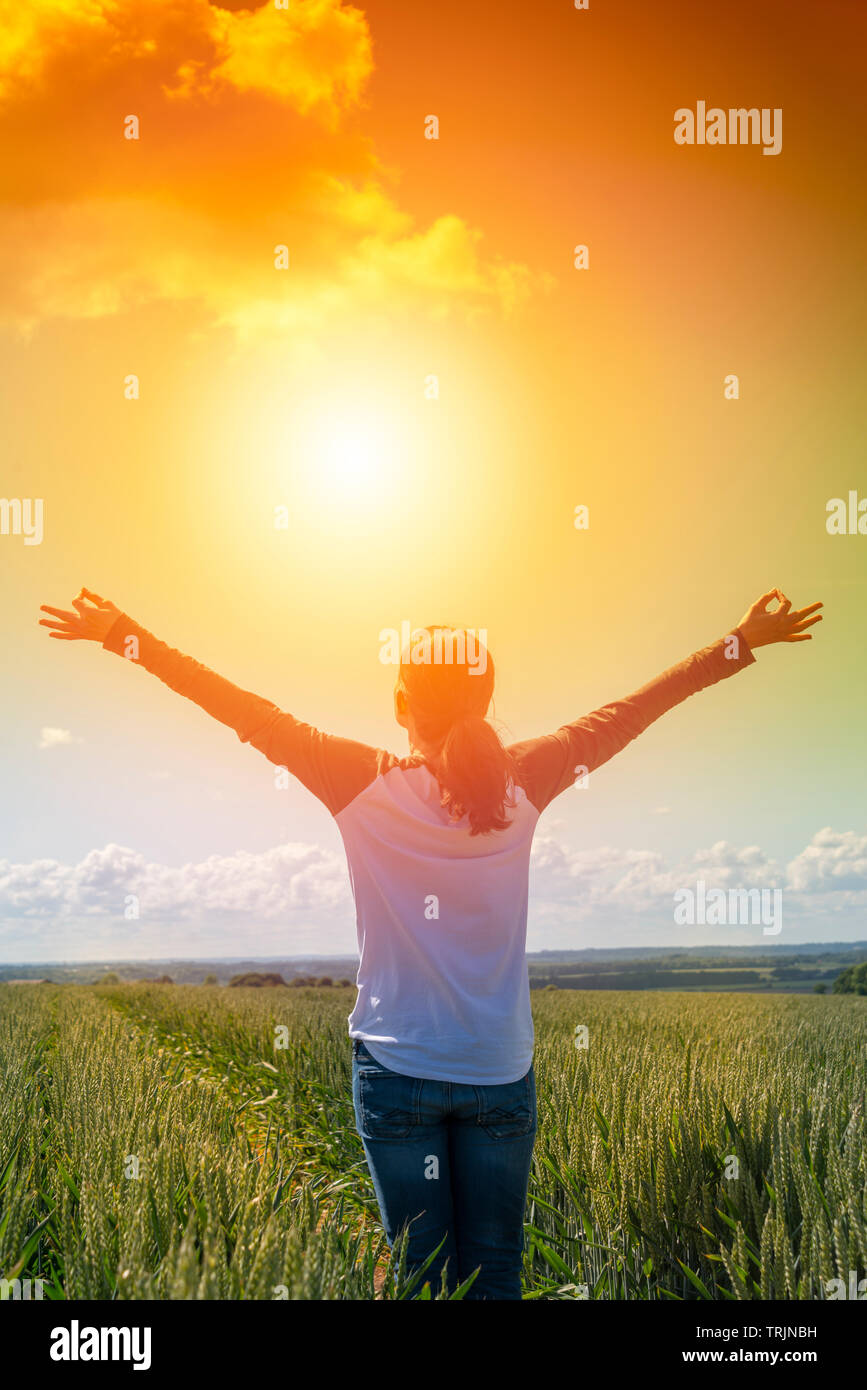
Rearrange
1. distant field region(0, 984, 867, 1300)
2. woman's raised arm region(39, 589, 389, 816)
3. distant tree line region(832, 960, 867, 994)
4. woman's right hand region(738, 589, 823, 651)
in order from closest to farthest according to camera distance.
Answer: distant field region(0, 984, 867, 1300)
woman's raised arm region(39, 589, 389, 816)
woman's right hand region(738, 589, 823, 651)
distant tree line region(832, 960, 867, 994)

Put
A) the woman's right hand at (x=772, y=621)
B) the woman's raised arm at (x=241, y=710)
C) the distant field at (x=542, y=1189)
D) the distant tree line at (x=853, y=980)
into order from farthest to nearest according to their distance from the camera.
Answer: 1. the distant tree line at (x=853, y=980)
2. the woman's right hand at (x=772, y=621)
3. the woman's raised arm at (x=241, y=710)
4. the distant field at (x=542, y=1189)

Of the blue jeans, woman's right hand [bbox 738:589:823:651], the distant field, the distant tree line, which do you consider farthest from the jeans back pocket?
the distant tree line

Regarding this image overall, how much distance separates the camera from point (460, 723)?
2074mm

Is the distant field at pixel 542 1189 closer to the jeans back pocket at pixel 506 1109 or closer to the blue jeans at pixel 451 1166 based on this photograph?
the blue jeans at pixel 451 1166

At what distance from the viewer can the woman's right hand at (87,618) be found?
2436mm

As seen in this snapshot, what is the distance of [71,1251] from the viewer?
223 cm

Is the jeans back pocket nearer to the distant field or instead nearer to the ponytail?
the distant field

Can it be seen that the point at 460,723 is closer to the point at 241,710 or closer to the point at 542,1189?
Answer: the point at 241,710

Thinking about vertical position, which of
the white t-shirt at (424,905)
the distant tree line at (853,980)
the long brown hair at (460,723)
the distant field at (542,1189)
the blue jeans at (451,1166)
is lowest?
the distant tree line at (853,980)

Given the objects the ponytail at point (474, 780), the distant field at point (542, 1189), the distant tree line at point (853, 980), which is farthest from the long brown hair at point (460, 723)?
the distant tree line at point (853, 980)

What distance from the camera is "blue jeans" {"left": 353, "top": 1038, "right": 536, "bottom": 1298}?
6.44 feet

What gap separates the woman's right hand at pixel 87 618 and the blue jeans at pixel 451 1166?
131 centimetres

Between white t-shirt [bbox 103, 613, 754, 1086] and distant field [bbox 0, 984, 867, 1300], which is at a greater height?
white t-shirt [bbox 103, 613, 754, 1086]
